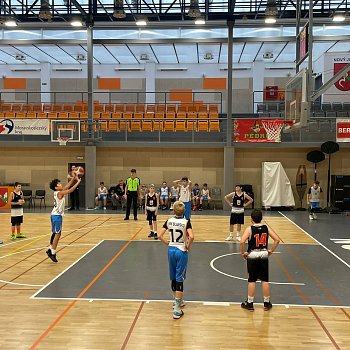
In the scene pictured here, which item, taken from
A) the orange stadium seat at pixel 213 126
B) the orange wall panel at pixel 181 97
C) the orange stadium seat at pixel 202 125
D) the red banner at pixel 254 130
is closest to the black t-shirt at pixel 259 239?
Result: the red banner at pixel 254 130

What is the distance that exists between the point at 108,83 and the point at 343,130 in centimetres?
1855

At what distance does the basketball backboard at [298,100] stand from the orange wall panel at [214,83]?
62.3 feet

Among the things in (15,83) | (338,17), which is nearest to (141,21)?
(338,17)

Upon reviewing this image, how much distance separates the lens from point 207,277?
866 cm

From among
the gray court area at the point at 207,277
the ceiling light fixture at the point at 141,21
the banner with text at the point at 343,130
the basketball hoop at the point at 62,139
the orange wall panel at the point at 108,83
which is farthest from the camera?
the orange wall panel at the point at 108,83

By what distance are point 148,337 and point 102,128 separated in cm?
1881

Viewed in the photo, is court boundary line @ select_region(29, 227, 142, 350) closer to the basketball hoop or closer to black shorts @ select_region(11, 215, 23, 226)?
black shorts @ select_region(11, 215, 23, 226)

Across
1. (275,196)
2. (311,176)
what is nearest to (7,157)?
(275,196)

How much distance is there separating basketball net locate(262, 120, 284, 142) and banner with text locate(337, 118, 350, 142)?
2905mm

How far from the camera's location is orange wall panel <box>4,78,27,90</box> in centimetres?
3275

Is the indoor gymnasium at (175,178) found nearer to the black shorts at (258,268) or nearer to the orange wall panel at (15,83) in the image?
the black shorts at (258,268)

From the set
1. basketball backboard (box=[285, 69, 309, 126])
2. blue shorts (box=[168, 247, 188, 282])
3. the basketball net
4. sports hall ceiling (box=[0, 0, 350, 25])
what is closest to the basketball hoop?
sports hall ceiling (box=[0, 0, 350, 25])

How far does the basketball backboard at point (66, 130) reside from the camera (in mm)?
21703

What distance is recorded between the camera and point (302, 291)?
7.77 meters
